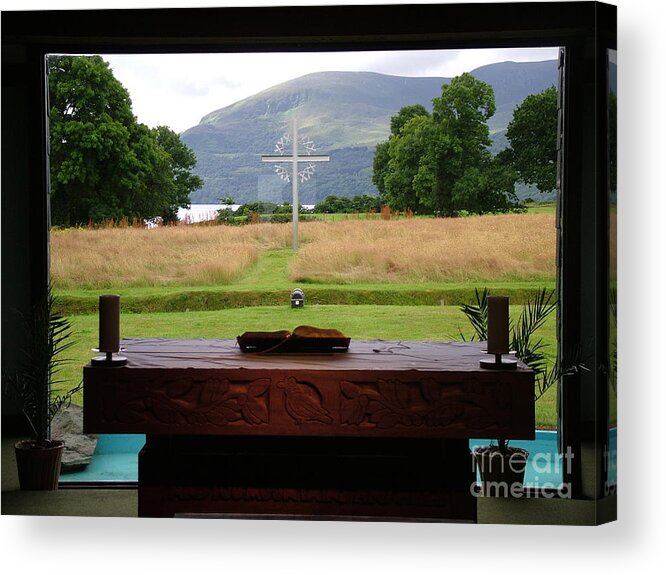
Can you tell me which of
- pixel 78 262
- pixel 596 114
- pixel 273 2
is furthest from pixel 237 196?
pixel 596 114

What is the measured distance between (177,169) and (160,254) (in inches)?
21.0

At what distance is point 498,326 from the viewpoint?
3330 millimetres

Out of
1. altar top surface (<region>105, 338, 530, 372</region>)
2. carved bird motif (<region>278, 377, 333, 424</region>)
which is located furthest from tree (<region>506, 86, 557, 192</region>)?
carved bird motif (<region>278, 377, 333, 424</region>)

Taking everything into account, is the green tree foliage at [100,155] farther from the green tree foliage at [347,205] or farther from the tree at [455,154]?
the tree at [455,154]

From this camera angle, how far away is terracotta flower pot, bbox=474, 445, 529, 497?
4164mm

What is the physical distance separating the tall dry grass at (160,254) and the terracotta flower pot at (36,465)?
4.51 feet

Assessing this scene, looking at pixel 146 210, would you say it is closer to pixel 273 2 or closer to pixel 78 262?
pixel 78 262

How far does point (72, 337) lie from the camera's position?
16.8ft

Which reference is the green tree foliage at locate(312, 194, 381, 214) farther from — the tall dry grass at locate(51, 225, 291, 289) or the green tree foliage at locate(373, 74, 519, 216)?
the tall dry grass at locate(51, 225, 291, 289)

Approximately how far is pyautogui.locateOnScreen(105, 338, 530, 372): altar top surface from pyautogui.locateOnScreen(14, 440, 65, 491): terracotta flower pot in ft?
2.16

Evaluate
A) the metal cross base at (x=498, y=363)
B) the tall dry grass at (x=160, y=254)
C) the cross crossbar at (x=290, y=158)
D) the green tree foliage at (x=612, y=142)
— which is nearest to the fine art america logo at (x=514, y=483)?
the metal cross base at (x=498, y=363)

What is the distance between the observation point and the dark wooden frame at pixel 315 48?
3.96 metres

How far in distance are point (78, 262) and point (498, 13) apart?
9.21 ft

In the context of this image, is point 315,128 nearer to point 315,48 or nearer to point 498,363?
point 315,48
